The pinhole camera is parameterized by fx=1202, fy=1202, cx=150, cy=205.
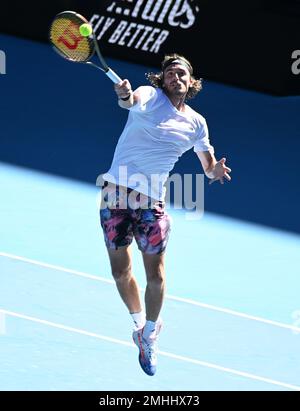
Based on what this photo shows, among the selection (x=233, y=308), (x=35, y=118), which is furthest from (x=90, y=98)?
(x=233, y=308)

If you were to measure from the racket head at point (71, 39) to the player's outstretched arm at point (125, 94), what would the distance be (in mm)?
601

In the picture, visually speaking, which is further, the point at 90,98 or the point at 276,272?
the point at 90,98

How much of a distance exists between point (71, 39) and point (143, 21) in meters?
7.42

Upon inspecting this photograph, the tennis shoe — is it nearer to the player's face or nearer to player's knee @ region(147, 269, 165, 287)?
player's knee @ region(147, 269, 165, 287)

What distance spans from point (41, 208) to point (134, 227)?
3.68 meters

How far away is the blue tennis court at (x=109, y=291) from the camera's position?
9.41 meters

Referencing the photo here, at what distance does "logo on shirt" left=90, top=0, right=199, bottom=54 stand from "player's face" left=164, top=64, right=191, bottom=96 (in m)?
7.29

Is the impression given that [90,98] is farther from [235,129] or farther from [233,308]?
[233,308]

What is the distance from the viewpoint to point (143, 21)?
1616cm
